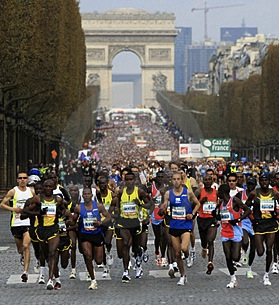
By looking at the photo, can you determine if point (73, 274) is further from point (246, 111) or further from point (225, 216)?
point (246, 111)

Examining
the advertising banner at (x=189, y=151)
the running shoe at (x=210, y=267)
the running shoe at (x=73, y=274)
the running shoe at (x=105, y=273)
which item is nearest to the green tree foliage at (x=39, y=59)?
the advertising banner at (x=189, y=151)

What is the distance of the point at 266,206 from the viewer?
21.0 m

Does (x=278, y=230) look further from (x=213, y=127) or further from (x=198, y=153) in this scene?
(x=213, y=127)

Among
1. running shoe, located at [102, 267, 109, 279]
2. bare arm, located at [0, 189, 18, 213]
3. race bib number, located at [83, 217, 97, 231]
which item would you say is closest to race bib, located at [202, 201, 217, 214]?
running shoe, located at [102, 267, 109, 279]

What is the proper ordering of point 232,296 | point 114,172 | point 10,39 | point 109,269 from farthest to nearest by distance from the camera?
point 10,39
point 114,172
point 109,269
point 232,296

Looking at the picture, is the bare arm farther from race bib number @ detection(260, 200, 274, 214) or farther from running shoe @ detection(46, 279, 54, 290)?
race bib number @ detection(260, 200, 274, 214)

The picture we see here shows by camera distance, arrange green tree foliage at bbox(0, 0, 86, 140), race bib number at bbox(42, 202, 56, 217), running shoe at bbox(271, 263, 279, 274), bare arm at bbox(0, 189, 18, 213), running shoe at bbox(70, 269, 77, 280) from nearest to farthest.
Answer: race bib number at bbox(42, 202, 56, 217), bare arm at bbox(0, 189, 18, 213), running shoe at bbox(70, 269, 77, 280), running shoe at bbox(271, 263, 279, 274), green tree foliage at bbox(0, 0, 86, 140)

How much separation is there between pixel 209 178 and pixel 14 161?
36.5m

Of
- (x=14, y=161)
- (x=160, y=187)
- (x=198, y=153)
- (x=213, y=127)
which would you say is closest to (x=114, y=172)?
(x=160, y=187)

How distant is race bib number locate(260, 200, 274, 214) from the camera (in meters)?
21.0

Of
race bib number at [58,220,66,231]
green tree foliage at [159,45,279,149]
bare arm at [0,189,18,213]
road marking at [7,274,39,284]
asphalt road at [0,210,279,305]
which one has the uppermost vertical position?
green tree foliage at [159,45,279,149]

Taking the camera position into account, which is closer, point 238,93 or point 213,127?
point 238,93

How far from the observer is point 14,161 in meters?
58.4

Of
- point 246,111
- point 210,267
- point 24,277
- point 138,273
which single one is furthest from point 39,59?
point 246,111
